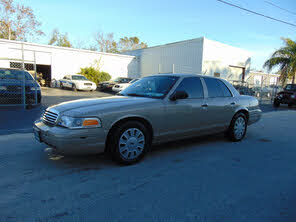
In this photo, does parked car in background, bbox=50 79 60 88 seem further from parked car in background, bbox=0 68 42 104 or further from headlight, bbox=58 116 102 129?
headlight, bbox=58 116 102 129

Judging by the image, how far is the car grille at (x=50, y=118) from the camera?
11.9ft

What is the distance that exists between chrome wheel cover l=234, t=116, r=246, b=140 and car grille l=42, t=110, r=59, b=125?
13.7 feet

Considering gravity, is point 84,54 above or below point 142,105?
above

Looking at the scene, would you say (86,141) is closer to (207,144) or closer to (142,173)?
(142,173)

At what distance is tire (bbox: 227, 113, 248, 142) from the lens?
555 cm

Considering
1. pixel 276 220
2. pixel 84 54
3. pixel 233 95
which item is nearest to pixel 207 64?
pixel 84 54

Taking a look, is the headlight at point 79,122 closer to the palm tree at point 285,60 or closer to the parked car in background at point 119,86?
the parked car in background at point 119,86

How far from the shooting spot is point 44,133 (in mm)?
3578

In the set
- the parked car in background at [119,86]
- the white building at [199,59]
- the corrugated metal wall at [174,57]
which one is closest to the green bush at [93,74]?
the white building at [199,59]

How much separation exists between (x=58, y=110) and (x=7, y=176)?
3.99 ft

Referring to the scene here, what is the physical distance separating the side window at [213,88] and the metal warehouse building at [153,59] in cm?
1568

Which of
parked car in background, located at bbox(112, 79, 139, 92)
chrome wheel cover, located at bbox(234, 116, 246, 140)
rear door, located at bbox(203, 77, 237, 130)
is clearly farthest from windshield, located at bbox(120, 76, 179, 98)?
parked car in background, located at bbox(112, 79, 139, 92)

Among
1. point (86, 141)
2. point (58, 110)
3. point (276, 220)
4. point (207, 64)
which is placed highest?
point (207, 64)

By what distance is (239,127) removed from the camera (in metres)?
5.69
